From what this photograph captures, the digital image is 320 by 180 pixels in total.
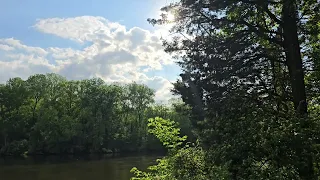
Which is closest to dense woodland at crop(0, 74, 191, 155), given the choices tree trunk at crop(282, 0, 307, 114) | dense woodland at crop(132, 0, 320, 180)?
dense woodland at crop(132, 0, 320, 180)

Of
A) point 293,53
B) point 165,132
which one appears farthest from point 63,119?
point 293,53

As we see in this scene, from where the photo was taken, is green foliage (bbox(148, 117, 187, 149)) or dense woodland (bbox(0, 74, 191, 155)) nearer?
green foliage (bbox(148, 117, 187, 149))

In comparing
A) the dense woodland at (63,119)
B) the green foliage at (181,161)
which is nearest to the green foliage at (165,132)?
the green foliage at (181,161)

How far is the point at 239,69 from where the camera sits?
10.0 m

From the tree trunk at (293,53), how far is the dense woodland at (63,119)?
41.7 meters

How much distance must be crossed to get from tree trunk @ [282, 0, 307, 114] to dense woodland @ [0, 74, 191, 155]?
41.7 m

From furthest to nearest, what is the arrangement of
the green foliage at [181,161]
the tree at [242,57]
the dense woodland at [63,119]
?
1. the dense woodland at [63,119]
2. the tree at [242,57]
3. the green foliage at [181,161]

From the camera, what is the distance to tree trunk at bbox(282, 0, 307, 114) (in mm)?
9414

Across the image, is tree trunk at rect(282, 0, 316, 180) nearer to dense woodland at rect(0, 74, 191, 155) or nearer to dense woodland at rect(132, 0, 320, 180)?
dense woodland at rect(132, 0, 320, 180)

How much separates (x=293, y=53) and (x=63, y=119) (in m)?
49.8

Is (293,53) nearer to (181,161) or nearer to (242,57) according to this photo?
(242,57)

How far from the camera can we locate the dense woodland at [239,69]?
26.7ft

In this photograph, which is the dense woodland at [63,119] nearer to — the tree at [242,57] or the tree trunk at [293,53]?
the tree at [242,57]

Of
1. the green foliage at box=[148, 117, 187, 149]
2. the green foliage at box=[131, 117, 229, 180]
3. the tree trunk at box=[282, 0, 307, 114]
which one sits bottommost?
the green foliage at box=[131, 117, 229, 180]
